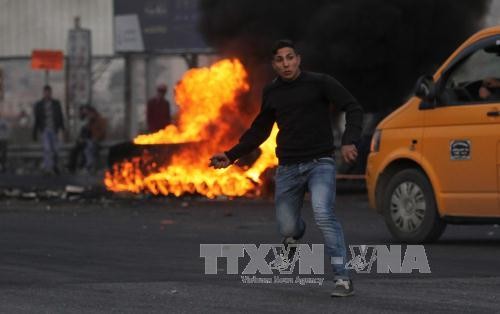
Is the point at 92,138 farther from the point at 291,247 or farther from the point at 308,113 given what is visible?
the point at 308,113

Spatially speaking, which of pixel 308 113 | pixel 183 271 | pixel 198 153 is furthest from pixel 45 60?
pixel 308 113

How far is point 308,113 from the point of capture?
31.6 ft

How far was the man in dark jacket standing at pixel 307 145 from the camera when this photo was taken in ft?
31.0

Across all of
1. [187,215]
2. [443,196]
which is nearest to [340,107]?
[443,196]

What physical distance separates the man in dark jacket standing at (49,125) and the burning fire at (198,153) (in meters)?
6.52

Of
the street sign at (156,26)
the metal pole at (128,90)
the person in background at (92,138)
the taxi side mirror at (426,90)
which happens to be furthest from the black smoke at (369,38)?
the street sign at (156,26)

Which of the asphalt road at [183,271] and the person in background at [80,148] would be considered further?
the person in background at [80,148]

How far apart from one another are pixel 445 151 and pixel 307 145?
3.57m

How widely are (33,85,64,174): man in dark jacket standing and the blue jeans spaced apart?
62.8 ft

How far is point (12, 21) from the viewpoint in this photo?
43.2 meters

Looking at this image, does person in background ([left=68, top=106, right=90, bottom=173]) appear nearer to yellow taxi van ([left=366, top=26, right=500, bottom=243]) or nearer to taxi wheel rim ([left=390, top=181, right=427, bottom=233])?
yellow taxi van ([left=366, top=26, right=500, bottom=243])

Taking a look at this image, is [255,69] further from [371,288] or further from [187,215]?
[371,288]

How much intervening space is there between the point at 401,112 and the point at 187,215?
516 centimetres

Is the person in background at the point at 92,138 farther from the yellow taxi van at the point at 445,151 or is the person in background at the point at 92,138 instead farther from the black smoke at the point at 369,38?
the yellow taxi van at the point at 445,151
